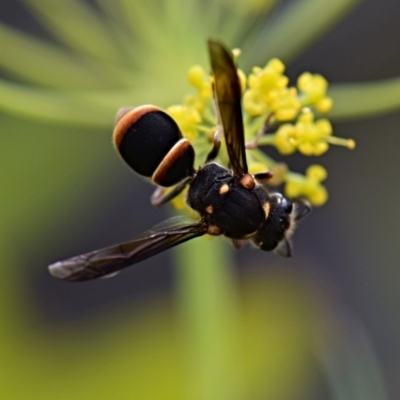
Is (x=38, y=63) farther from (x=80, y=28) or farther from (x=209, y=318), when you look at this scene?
(x=209, y=318)

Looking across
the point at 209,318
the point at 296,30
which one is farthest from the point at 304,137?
the point at 209,318

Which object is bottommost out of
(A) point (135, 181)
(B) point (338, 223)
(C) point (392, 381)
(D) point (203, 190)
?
(C) point (392, 381)

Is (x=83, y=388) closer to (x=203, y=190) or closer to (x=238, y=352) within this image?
(x=238, y=352)

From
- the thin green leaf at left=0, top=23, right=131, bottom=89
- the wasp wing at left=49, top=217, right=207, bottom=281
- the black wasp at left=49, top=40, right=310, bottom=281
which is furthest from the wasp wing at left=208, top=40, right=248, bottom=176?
the thin green leaf at left=0, top=23, right=131, bottom=89

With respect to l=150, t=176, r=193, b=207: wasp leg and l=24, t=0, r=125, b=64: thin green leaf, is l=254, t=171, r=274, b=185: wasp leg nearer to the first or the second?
l=150, t=176, r=193, b=207: wasp leg

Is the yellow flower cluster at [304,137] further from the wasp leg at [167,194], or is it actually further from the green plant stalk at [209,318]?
the green plant stalk at [209,318]

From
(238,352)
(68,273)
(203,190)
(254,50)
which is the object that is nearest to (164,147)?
(203,190)
